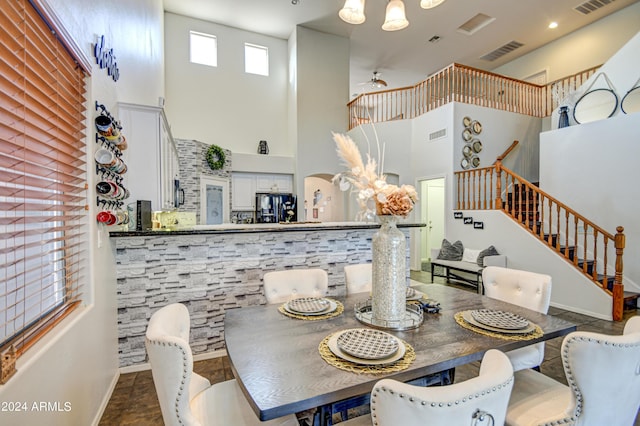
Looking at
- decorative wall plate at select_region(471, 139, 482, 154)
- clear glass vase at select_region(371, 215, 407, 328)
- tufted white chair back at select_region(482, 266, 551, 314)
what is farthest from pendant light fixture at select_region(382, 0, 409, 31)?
decorative wall plate at select_region(471, 139, 482, 154)

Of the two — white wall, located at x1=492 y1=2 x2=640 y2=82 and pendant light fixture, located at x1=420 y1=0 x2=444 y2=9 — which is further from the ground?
white wall, located at x1=492 y1=2 x2=640 y2=82

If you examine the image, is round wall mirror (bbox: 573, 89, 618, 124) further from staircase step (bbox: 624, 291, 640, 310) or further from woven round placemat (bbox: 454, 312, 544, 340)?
woven round placemat (bbox: 454, 312, 544, 340)

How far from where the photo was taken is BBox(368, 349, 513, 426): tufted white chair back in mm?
801

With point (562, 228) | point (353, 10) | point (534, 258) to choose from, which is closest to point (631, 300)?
point (534, 258)

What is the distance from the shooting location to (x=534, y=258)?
4832mm

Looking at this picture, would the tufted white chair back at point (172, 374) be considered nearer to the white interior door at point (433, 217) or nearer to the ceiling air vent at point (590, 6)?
the white interior door at point (433, 217)

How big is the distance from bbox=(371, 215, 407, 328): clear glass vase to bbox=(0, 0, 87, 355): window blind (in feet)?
4.98

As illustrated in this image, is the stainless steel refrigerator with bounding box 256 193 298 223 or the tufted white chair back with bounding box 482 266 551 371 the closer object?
the tufted white chair back with bounding box 482 266 551 371

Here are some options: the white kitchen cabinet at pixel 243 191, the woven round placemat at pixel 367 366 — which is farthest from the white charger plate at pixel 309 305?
the white kitchen cabinet at pixel 243 191

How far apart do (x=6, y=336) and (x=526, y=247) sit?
5956 mm

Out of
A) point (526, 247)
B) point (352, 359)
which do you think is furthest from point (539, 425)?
point (526, 247)

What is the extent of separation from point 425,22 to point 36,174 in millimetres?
8179

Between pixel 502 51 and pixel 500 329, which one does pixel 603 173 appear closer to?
pixel 500 329

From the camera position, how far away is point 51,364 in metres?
1.34
